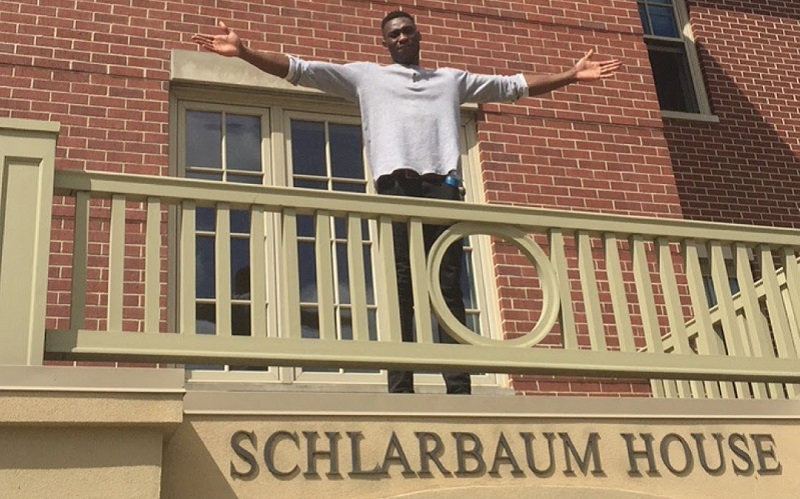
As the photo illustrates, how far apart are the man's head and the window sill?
4.87m

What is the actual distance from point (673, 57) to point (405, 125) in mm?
6095

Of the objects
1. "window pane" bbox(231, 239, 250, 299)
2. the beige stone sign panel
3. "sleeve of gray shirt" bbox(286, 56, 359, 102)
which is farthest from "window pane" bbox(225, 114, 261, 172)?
the beige stone sign panel

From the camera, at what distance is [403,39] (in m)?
5.19

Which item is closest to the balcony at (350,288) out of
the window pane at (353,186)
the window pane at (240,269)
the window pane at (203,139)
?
the window pane at (240,269)

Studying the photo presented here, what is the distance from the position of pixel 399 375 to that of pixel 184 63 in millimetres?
3162

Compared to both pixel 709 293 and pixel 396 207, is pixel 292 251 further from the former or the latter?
pixel 709 293

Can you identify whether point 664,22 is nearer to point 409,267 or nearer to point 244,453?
point 409,267

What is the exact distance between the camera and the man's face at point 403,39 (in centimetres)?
519

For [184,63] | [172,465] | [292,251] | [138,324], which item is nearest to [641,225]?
[292,251]

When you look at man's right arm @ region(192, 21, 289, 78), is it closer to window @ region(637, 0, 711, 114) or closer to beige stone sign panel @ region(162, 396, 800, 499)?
beige stone sign panel @ region(162, 396, 800, 499)

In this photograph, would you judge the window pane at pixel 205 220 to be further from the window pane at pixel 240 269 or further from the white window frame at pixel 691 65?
the white window frame at pixel 691 65

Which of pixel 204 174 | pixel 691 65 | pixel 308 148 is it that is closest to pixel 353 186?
pixel 308 148

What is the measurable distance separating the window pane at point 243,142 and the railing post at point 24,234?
263cm

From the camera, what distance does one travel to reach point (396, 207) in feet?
15.2
